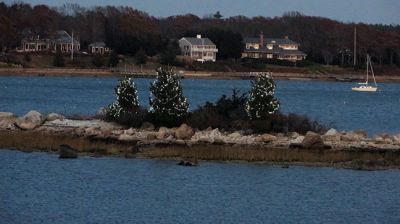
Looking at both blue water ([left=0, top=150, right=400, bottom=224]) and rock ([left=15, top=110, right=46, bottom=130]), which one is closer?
blue water ([left=0, top=150, right=400, bottom=224])

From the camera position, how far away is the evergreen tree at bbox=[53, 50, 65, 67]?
477ft

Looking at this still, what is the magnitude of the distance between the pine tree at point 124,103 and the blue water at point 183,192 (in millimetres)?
7322

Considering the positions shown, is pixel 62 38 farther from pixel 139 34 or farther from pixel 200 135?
pixel 200 135

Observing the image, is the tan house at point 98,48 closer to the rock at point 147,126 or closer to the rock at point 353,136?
the rock at point 147,126

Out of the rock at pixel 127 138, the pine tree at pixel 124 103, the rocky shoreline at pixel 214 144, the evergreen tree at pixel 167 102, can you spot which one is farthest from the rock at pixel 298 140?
the pine tree at pixel 124 103

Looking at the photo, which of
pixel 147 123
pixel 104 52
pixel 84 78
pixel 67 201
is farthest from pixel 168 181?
pixel 104 52

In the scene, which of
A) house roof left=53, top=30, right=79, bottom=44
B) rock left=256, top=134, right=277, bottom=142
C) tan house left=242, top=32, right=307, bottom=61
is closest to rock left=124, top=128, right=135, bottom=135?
rock left=256, top=134, right=277, bottom=142

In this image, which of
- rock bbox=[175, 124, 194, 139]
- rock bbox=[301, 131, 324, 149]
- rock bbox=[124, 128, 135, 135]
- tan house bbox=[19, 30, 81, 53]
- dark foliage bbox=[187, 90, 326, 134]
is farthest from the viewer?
tan house bbox=[19, 30, 81, 53]

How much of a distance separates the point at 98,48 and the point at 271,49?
32.3 m

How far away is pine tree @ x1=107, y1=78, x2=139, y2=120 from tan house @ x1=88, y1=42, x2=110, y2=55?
11259cm

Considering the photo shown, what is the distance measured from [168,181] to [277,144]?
28.2 feet

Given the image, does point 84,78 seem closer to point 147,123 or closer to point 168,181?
point 147,123

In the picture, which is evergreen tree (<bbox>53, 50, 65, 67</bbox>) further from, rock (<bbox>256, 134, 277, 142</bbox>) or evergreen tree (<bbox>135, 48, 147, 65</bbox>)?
rock (<bbox>256, 134, 277, 142</bbox>)

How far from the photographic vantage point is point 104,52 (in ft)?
520
